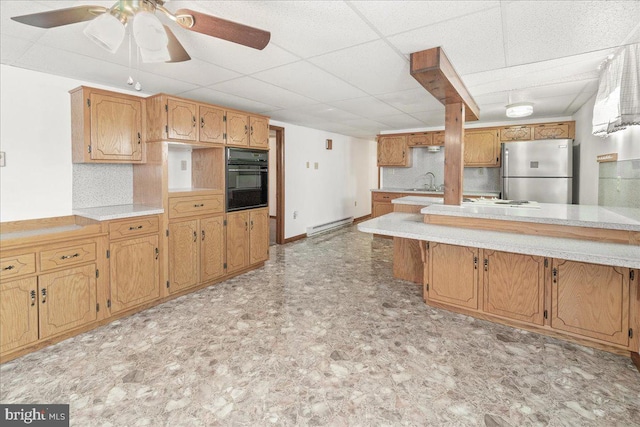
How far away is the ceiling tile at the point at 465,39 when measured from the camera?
1982mm

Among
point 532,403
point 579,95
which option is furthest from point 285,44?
point 579,95

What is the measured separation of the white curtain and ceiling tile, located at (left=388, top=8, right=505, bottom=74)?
2.57 feet

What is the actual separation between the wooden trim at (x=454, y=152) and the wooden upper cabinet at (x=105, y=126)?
3218 millimetres

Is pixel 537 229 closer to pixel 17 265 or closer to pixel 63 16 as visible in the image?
pixel 63 16

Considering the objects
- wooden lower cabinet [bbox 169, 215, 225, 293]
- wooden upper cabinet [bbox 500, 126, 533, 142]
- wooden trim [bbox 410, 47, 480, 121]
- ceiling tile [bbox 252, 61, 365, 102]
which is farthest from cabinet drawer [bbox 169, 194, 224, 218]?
wooden upper cabinet [bbox 500, 126, 533, 142]

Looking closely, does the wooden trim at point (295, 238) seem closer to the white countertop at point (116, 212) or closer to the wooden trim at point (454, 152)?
the white countertop at point (116, 212)

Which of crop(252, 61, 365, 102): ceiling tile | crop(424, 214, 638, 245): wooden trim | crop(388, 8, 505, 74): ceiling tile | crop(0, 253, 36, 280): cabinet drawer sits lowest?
crop(0, 253, 36, 280): cabinet drawer

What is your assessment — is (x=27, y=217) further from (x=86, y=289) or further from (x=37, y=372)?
(x=37, y=372)

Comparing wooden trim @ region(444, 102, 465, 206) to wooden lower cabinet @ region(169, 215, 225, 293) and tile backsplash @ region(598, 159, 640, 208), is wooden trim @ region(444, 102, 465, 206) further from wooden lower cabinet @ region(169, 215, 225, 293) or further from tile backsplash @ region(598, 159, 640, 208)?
wooden lower cabinet @ region(169, 215, 225, 293)

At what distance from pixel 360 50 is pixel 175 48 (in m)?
1.29

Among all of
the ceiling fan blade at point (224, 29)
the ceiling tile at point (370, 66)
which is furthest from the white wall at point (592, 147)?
the ceiling fan blade at point (224, 29)

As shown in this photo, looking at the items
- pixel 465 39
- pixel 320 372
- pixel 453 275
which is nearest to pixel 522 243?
pixel 453 275

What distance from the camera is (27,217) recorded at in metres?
2.82

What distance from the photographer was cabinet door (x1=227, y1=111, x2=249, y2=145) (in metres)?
3.87
